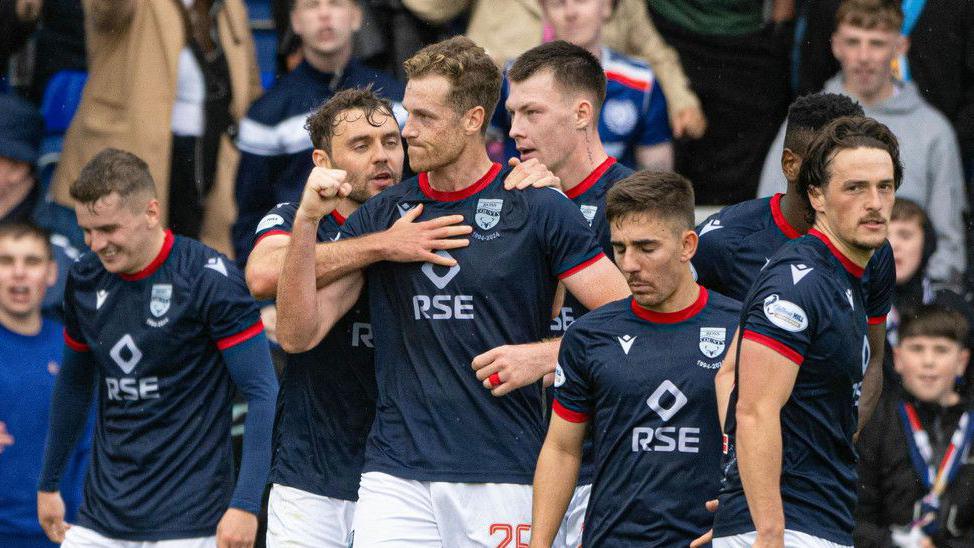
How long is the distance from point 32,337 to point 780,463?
17.6 feet

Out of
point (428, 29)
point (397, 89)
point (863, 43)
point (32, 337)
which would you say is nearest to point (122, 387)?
point (32, 337)

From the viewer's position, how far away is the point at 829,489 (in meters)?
5.61

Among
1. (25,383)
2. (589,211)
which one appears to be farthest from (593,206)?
(25,383)

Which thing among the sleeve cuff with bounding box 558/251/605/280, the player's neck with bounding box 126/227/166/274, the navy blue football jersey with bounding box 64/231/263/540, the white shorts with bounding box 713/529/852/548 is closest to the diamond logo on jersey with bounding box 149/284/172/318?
the navy blue football jersey with bounding box 64/231/263/540

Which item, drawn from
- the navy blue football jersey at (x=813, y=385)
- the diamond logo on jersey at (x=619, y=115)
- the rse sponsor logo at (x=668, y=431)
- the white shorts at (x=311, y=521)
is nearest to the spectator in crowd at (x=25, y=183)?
the diamond logo on jersey at (x=619, y=115)

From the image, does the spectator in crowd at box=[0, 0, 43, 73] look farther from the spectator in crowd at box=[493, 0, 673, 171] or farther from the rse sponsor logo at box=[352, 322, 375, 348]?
the rse sponsor logo at box=[352, 322, 375, 348]

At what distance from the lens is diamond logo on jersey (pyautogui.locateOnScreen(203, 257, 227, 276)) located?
7871mm

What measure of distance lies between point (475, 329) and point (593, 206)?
1.00 metres

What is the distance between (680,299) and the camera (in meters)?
6.04

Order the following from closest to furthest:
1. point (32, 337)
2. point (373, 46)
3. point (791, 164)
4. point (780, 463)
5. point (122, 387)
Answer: point (780, 463) → point (791, 164) → point (122, 387) → point (32, 337) → point (373, 46)

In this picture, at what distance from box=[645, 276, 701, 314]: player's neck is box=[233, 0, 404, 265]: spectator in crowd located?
3.89 metres

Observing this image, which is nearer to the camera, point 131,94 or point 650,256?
point 650,256

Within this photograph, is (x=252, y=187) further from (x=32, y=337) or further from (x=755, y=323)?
(x=755, y=323)

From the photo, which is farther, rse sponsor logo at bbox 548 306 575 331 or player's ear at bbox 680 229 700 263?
rse sponsor logo at bbox 548 306 575 331
